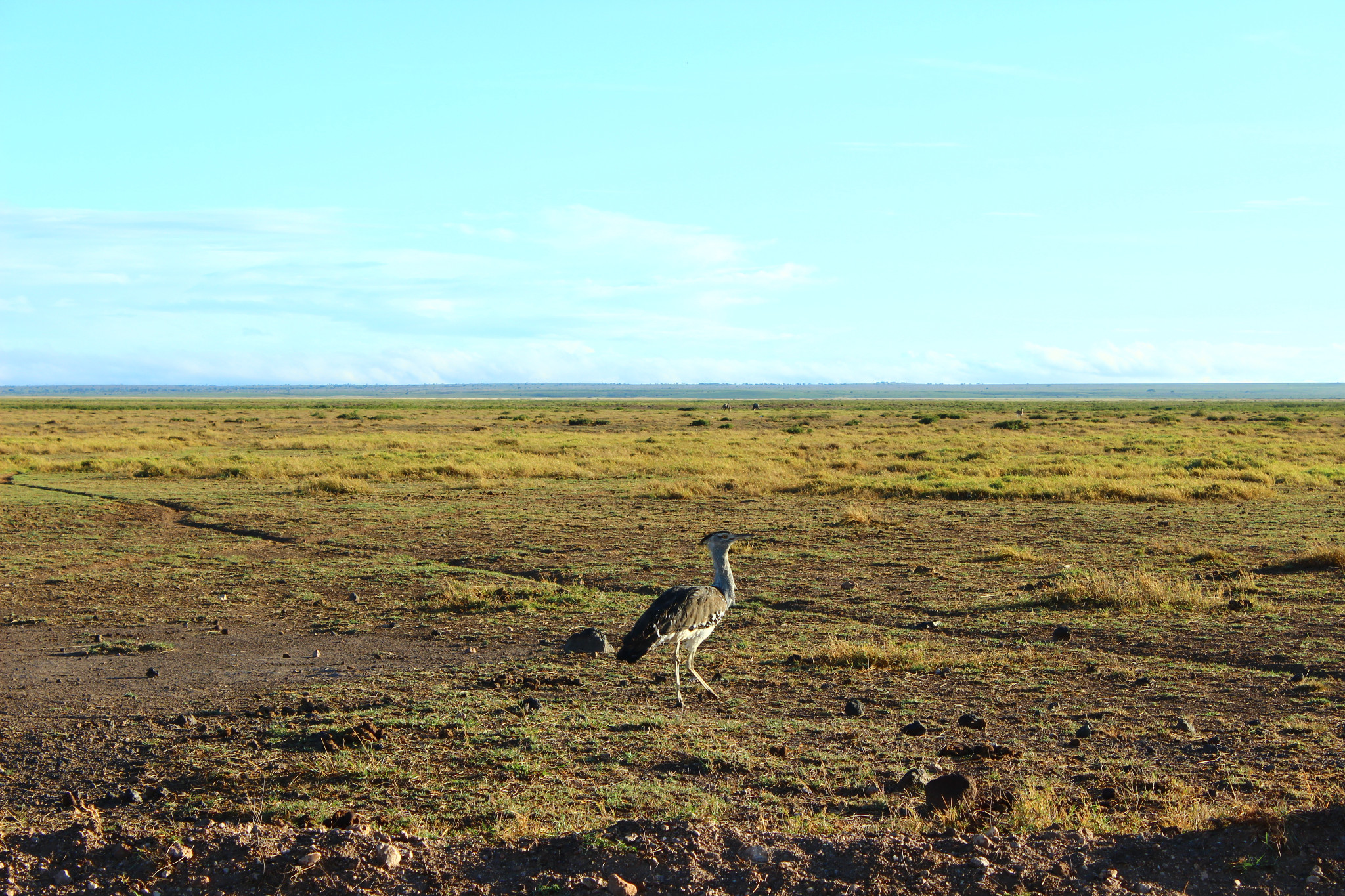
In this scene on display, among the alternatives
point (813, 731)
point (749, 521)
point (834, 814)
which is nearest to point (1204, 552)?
point (749, 521)

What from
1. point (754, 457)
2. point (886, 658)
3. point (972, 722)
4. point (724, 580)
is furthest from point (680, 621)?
point (754, 457)

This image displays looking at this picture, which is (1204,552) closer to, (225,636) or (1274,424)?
(225,636)

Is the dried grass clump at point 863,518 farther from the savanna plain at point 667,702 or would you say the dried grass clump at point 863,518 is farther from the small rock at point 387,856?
the small rock at point 387,856

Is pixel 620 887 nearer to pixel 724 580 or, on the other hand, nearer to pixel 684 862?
pixel 684 862

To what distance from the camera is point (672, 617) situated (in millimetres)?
8258

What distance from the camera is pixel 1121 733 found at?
7.70 meters

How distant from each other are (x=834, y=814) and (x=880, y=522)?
15.7 meters

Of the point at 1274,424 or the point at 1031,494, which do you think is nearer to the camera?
the point at 1031,494

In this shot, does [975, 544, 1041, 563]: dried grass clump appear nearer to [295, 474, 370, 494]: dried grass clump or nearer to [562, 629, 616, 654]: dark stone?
[562, 629, 616, 654]: dark stone

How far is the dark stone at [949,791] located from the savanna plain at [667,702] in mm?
47

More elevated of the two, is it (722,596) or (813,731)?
(722,596)

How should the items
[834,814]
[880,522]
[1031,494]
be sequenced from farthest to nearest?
[1031,494] → [880,522] → [834,814]

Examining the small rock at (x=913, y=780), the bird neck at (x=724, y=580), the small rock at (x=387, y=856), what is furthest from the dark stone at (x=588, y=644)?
the small rock at (x=387, y=856)

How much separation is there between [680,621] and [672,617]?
0.10 metres
